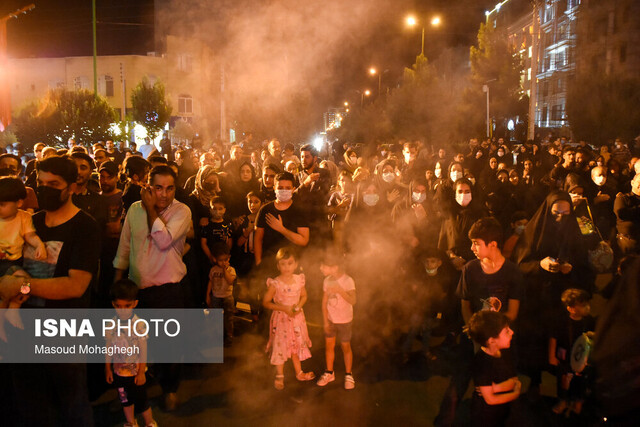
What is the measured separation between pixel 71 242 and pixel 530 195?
676 centimetres

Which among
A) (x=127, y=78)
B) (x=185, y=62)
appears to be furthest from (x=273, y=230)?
(x=127, y=78)

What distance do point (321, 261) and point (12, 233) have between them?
3022mm

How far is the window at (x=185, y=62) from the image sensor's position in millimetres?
37584

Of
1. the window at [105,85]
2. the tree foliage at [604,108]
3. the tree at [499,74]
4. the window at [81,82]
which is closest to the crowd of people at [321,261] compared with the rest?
the tree foliage at [604,108]

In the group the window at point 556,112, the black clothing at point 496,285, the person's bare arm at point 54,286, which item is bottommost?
the black clothing at point 496,285

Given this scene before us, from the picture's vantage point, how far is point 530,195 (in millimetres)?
7988

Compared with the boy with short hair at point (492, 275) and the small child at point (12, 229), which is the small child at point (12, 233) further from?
the boy with short hair at point (492, 275)

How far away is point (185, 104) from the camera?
4084 cm

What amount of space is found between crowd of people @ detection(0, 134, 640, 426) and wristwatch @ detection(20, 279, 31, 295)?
0.04 feet

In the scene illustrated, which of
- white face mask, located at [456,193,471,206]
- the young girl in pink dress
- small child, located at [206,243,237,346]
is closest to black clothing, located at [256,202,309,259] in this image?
small child, located at [206,243,237,346]

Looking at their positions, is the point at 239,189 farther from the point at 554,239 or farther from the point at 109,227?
the point at 554,239

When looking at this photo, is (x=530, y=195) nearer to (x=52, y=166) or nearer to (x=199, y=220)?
(x=199, y=220)

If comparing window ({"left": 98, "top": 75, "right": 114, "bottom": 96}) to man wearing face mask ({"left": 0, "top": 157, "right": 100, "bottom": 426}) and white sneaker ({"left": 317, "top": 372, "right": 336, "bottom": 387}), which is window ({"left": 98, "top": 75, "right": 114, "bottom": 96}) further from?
man wearing face mask ({"left": 0, "top": 157, "right": 100, "bottom": 426})

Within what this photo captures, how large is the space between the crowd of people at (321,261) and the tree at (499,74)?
4037 cm
